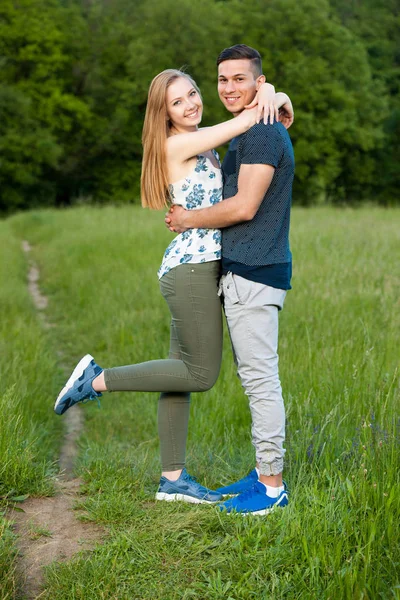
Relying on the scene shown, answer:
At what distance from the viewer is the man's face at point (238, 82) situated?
343 centimetres

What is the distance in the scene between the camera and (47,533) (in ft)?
11.1

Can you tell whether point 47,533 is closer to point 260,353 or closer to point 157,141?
point 260,353

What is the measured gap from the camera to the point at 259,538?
3.13m

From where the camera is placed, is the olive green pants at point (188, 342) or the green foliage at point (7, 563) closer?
the green foliage at point (7, 563)

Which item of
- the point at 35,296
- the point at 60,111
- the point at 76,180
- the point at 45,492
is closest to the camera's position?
the point at 45,492

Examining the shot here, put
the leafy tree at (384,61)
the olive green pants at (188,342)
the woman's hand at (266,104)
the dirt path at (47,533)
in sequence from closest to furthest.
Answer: the dirt path at (47,533) → the woman's hand at (266,104) → the olive green pants at (188,342) → the leafy tree at (384,61)

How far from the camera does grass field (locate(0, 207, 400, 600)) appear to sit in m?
2.93

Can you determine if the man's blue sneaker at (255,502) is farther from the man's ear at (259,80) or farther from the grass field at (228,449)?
the man's ear at (259,80)

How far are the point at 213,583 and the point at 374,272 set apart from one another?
6.94 meters

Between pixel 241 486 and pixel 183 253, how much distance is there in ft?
3.80

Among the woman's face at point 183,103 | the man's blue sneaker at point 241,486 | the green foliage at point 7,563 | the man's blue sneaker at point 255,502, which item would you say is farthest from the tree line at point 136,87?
the green foliage at point 7,563

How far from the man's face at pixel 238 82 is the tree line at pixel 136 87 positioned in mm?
32834

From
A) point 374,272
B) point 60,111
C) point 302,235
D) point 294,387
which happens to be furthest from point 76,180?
point 294,387

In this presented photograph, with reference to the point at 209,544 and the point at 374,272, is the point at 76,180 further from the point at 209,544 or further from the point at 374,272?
the point at 209,544
